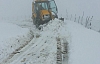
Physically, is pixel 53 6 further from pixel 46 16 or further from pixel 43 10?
pixel 46 16

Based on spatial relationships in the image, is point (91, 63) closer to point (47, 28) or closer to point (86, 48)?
point (86, 48)

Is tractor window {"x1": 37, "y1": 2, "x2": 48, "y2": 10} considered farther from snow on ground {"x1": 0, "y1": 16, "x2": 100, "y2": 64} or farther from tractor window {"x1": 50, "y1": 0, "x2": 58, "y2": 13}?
snow on ground {"x1": 0, "y1": 16, "x2": 100, "y2": 64}

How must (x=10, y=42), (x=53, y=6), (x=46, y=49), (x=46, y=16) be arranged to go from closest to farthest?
(x=46, y=49) → (x=10, y=42) → (x=46, y=16) → (x=53, y=6)

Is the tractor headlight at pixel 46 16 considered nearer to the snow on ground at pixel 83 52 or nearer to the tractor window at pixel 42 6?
the tractor window at pixel 42 6

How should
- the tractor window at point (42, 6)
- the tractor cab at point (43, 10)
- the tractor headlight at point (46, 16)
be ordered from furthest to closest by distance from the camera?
1. the tractor window at point (42, 6)
2. the tractor cab at point (43, 10)
3. the tractor headlight at point (46, 16)

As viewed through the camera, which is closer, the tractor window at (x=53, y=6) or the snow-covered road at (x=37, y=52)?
the snow-covered road at (x=37, y=52)

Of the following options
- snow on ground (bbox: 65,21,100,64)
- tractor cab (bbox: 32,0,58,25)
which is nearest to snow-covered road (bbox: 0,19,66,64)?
snow on ground (bbox: 65,21,100,64)

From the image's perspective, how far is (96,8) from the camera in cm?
5241

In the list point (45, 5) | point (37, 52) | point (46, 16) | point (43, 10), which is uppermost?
point (45, 5)

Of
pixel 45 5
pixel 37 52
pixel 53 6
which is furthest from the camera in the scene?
pixel 53 6

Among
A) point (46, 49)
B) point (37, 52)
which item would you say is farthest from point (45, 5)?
point (37, 52)

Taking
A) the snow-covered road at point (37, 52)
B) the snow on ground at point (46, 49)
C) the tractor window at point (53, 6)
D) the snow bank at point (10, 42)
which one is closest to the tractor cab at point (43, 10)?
the tractor window at point (53, 6)

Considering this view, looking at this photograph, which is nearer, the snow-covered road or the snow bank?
the snow-covered road

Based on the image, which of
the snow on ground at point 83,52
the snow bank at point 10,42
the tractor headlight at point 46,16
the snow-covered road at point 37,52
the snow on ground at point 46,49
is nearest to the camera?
the snow on ground at point 83,52
